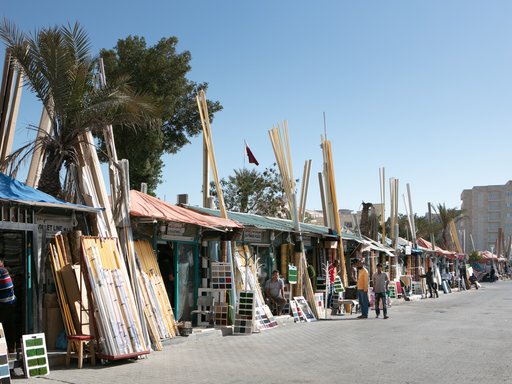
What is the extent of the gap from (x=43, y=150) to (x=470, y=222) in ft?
507

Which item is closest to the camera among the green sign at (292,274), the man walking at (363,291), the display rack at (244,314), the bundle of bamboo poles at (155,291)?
the bundle of bamboo poles at (155,291)

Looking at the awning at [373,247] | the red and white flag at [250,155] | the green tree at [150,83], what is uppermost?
the green tree at [150,83]

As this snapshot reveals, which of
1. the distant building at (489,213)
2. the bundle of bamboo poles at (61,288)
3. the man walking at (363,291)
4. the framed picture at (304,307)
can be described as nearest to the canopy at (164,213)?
the bundle of bamboo poles at (61,288)

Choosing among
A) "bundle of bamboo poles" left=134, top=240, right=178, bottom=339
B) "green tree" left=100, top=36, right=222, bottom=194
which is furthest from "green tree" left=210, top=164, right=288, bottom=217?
"bundle of bamboo poles" left=134, top=240, right=178, bottom=339

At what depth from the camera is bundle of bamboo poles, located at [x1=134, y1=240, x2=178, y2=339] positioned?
13.5m

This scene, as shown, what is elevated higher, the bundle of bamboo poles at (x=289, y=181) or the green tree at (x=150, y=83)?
the green tree at (x=150, y=83)

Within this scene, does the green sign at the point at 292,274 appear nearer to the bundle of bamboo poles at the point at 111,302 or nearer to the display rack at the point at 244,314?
the display rack at the point at 244,314

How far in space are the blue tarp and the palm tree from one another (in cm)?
125

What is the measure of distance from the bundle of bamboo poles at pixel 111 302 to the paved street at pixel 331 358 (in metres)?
0.35

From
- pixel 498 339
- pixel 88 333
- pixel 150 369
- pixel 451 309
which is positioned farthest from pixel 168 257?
pixel 451 309

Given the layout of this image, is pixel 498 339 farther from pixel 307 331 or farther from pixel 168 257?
pixel 168 257

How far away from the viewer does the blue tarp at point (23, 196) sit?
1034 centimetres

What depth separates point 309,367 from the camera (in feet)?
34.3

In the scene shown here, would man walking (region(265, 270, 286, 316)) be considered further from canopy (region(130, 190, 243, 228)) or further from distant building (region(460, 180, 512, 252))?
distant building (region(460, 180, 512, 252))
